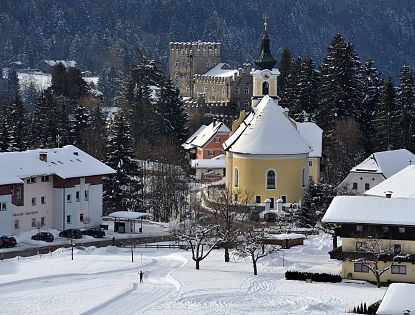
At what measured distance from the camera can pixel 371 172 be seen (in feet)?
251

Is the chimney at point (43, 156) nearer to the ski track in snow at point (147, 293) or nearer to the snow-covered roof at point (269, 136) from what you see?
the snow-covered roof at point (269, 136)

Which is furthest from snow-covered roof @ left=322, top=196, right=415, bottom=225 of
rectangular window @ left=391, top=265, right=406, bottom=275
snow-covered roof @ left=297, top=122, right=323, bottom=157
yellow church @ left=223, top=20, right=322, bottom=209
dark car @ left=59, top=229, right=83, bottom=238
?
snow-covered roof @ left=297, top=122, right=323, bottom=157

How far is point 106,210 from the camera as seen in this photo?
240 feet

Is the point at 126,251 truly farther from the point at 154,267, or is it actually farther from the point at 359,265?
the point at 359,265

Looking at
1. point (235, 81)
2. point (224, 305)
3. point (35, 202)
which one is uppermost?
point (235, 81)

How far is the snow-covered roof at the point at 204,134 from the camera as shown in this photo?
3765 inches

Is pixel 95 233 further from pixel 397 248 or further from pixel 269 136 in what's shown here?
pixel 397 248

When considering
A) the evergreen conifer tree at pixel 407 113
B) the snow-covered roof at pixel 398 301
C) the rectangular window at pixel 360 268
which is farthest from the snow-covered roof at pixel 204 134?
the snow-covered roof at pixel 398 301

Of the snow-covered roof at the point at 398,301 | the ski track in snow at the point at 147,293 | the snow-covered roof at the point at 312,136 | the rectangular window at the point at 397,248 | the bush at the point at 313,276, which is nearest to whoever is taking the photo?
the snow-covered roof at the point at 398,301

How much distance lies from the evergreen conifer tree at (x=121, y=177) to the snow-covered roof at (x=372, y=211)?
2211 centimetres

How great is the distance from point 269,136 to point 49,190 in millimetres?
15757

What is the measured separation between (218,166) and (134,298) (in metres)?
44.7

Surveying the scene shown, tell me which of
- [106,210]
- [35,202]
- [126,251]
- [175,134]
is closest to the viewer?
[126,251]

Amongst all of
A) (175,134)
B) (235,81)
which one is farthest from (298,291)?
(235,81)
